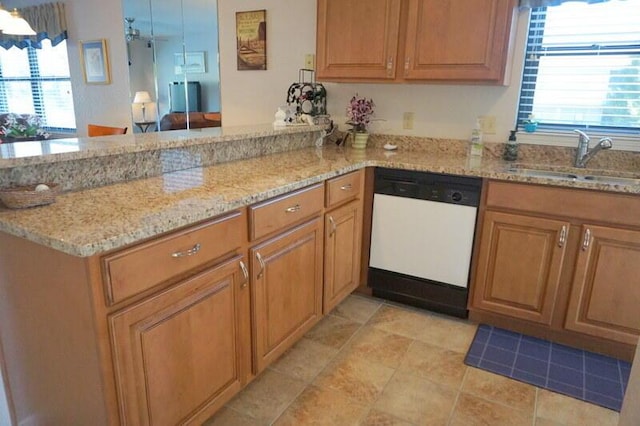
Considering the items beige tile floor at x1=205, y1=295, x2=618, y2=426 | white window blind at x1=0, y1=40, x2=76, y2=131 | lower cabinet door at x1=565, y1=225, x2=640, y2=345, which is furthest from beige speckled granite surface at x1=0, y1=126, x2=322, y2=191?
white window blind at x1=0, y1=40, x2=76, y2=131

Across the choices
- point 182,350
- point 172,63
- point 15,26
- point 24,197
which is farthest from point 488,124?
point 15,26

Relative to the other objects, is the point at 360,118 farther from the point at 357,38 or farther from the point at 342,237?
the point at 342,237

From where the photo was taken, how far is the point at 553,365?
2.14 meters

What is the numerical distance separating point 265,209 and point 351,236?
3.06 feet

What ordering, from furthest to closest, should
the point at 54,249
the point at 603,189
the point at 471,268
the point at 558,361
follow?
the point at 471,268 < the point at 558,361 < the point at 603,189 < the point at 54,249

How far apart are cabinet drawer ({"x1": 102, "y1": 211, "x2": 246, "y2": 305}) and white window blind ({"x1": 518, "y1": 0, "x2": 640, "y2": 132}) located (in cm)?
207

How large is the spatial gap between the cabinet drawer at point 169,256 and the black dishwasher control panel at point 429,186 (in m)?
1.17

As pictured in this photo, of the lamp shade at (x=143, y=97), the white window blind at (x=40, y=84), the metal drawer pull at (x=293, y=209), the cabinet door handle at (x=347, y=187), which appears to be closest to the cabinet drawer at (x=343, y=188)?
the cabinet door handle at (x=347, y=187)

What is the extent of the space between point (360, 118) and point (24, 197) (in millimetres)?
2051

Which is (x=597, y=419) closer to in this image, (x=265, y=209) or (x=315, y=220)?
(x=315, y=220)

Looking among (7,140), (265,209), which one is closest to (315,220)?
(265,209)

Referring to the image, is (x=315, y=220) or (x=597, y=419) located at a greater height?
(x=315, y=220)

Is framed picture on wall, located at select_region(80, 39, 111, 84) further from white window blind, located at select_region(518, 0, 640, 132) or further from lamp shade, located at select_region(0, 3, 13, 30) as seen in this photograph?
white window blind, located at select_region(518, 0, 640, 132)

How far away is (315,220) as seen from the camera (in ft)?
6.83
